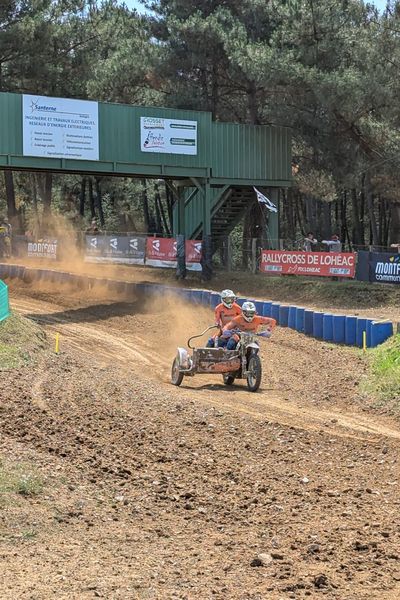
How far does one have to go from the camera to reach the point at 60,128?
89.5 ft

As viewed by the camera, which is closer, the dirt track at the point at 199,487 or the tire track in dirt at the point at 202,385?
the dirt track at the point at 199,487

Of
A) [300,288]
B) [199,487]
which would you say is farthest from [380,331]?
[199,487]

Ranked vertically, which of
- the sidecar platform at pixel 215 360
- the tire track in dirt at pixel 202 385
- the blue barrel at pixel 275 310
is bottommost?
the tire track in dirt at pixel 202 385

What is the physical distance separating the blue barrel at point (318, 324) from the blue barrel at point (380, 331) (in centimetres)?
228

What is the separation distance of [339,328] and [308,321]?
4.91 ft

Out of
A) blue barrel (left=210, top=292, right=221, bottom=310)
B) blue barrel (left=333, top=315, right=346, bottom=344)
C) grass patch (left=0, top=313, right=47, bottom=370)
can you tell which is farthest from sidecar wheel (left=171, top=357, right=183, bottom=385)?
blue barrel (left=210, top=292, right=221, bottom=310)

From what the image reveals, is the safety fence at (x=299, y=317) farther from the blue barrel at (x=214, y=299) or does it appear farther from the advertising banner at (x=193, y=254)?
the advertising banner at (x=193, y=254)

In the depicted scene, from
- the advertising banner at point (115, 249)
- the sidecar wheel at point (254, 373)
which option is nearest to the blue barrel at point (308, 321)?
the sidecar wheel at point (254, 373)

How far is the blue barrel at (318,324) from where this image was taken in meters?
20.0

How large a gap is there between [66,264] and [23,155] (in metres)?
11.7

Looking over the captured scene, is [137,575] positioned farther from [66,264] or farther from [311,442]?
[66,264]

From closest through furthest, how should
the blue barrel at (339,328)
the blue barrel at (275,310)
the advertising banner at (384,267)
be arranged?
the blue barrel at (339,328), the blue barrel at (275,310), the advertising banner at (384,267)

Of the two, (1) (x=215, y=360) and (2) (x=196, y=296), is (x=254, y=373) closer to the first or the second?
(1) (x=215, y=360)

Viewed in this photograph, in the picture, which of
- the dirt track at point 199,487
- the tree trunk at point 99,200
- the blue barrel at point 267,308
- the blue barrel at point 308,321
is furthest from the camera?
the tree trunk at point 99,200
